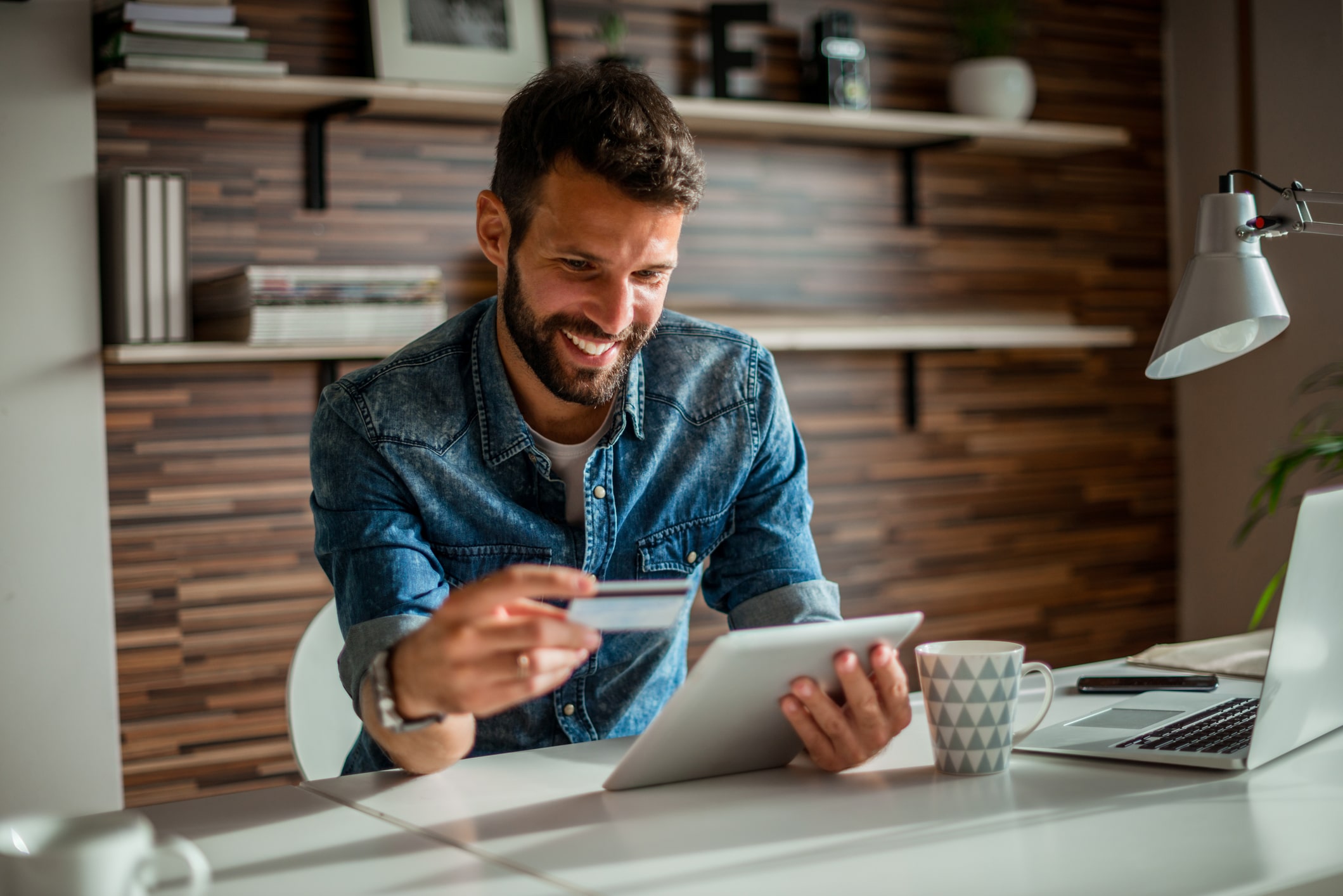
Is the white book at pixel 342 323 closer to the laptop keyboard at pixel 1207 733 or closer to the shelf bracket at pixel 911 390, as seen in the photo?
the shelf bracket at pixel 911 390

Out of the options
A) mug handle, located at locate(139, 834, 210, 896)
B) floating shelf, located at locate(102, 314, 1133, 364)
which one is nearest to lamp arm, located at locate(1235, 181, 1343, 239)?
mug handle, located at locate(139, 834, 210, 896)

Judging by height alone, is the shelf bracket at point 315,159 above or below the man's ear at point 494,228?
above

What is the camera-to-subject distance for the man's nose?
1489mm

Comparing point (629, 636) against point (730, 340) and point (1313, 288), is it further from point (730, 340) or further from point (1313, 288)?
point (1313, 288)

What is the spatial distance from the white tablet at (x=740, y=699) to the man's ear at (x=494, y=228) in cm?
68

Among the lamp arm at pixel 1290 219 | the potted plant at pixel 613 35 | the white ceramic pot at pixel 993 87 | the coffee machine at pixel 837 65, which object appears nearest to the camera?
the lamp arm at pixel 1290 219

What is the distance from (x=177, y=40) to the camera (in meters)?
2.27

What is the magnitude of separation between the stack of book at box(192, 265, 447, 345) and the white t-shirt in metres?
0.91

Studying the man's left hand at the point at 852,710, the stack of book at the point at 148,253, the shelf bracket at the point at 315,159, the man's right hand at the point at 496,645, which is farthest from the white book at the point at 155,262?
the man's left hand at the point at 852,710

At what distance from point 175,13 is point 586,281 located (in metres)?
1.21

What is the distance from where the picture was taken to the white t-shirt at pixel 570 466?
1.61 metres

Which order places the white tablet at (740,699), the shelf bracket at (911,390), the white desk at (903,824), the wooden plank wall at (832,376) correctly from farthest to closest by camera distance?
the shelf bracket at (911,390) → the wooden plank wall at (832,376) → the white tablet at (740,699) → the white desk at (903,824)

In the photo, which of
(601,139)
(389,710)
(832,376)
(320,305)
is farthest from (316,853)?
(832,376)

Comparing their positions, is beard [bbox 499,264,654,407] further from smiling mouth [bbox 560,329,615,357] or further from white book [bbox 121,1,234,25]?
white book [bbox 121,1,234,25]
